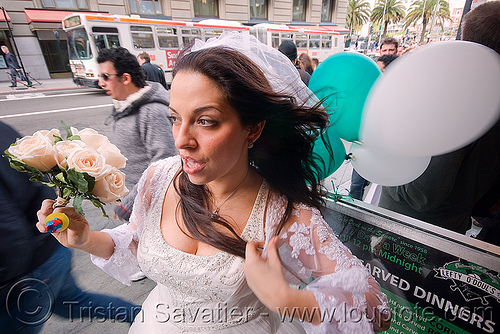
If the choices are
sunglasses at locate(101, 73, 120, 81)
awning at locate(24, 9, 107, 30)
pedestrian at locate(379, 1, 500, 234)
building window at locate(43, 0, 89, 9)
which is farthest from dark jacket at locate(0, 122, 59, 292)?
building window at locate(43, 0, 89, 9)

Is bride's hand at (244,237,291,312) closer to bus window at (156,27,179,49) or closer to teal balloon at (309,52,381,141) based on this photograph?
teal balloon at (309,52,381,141)

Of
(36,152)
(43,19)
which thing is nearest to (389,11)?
(43,19)

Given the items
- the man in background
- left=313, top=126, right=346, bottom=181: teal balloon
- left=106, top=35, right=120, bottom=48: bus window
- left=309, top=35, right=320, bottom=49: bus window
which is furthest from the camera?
left=309, top=35, right=320, bottom=49: bus window

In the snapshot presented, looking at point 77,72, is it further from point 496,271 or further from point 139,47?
point 496,271

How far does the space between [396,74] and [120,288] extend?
2736mm

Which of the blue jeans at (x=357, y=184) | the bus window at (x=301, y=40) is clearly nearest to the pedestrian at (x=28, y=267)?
the blue jeans at (x=357, y=184)

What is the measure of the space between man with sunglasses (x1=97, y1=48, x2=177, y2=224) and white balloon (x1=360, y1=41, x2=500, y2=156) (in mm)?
1605

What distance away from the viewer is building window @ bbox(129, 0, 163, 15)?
56.0ft

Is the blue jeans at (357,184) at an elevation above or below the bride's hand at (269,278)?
below

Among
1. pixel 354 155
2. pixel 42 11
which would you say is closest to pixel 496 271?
pixel 354 155

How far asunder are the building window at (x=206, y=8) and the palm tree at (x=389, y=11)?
18991 mm

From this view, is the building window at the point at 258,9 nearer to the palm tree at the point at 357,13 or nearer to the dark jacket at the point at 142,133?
the palm tree at the point at 357,13

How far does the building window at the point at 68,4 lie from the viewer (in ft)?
49.2

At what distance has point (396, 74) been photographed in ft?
3.86
